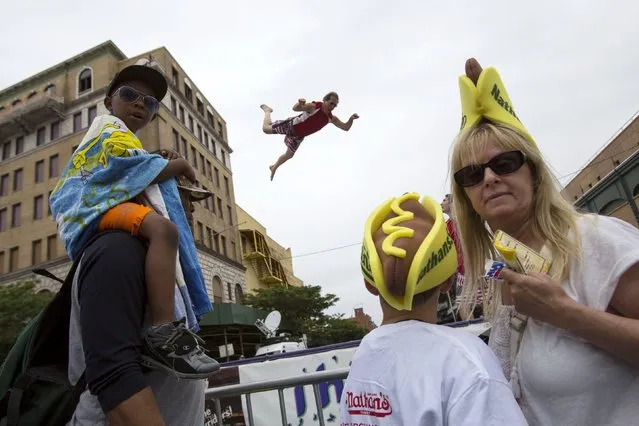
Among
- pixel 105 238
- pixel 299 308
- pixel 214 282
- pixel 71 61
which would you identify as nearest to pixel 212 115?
pixel 71 61

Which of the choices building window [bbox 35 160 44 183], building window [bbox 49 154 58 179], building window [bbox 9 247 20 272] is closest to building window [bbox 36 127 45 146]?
building window [bbox 35 160 44 183]

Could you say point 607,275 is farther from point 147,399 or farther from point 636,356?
point 147,399

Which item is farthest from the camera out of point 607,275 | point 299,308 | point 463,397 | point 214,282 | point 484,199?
point 299,308

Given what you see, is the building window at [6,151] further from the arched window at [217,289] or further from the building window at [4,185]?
the arched window at [217,289]

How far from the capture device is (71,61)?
3297cm

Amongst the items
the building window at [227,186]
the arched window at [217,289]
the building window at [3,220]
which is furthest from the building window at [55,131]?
the arched window at [217,289]

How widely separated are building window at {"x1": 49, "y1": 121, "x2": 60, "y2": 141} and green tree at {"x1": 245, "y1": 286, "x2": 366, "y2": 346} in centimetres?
1891

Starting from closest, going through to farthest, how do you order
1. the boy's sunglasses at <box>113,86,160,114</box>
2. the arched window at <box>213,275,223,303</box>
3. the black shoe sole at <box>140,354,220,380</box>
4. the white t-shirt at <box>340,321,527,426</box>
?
the white t-shirt at <box>340,321,527,426</box> → the black shoe sole at <box>140,354,220,380</box> → the boy's sunglasses at <box>113,86,160,114</box> → the arched window at <box>213,275,223,303</box>

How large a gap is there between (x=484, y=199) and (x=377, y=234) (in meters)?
0.44

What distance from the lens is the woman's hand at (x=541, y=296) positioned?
3.87ft

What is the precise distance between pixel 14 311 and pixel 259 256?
2445cm

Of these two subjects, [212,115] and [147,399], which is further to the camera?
[212,115]

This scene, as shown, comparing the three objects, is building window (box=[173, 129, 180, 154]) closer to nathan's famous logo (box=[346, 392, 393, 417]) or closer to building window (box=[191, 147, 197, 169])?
building window (box=[191, 147, 197, 169])

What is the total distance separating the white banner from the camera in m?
4.81
